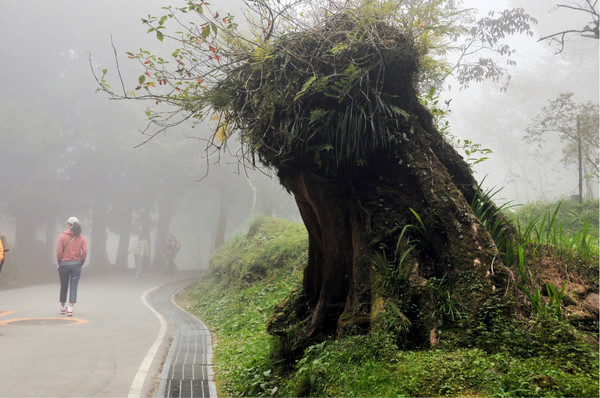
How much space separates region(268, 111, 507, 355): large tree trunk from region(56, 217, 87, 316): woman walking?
834 centimetres

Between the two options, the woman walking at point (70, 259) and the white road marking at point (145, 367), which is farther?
the woman walking at point (70, 259)

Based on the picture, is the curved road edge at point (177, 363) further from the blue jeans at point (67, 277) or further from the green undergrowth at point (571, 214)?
the green undergrowth at point (571, 214)

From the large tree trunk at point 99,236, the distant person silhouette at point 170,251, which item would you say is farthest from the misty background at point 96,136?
the distant person silhouette at point 170,251

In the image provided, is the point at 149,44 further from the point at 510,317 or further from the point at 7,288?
the point at 510,317

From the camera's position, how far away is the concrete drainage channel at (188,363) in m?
5.61

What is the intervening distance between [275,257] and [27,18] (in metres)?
28.9

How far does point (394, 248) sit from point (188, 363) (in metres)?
3.98

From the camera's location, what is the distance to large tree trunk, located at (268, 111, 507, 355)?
4.30 metres

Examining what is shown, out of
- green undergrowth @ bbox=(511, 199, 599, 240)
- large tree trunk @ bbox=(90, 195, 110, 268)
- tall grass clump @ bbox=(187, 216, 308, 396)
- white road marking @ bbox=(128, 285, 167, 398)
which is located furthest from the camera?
large tree trunk @ bbox=(90, 195, 110, 268)

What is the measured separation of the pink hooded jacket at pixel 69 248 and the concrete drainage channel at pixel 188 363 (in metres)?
3.00

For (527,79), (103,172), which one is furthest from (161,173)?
(527,79)

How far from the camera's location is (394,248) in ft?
16.5

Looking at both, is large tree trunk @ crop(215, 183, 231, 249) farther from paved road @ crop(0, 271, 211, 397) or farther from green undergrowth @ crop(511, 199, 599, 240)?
green undergrowth @ crop(511, 199, 599, 240)

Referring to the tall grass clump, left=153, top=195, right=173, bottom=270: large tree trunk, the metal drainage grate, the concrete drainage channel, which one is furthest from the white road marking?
left=153, top=195, right=173, bottom=270: large tree trunk
